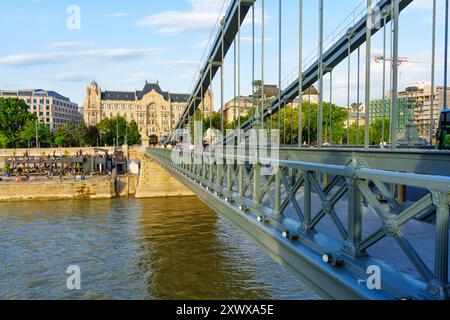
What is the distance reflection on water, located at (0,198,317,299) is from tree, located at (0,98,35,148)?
6368 cm

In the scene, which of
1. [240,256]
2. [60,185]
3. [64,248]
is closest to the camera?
[240,256]

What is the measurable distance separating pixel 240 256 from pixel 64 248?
9.03 meters

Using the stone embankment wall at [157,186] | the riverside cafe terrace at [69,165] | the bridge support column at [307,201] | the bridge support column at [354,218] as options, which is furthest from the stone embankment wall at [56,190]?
the bridge support column at [354,218]

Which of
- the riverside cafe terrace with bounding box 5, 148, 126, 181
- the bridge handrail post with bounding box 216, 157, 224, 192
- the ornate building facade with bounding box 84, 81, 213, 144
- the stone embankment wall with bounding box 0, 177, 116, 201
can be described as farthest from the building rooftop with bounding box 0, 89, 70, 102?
the bridge handrail post with bounding box 216, 157, 224, 192

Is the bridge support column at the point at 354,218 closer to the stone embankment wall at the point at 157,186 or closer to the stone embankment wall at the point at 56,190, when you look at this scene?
the stone embankment wall at the point at 157,186

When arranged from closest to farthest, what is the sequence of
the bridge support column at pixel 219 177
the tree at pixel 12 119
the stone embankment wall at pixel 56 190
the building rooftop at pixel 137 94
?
the bridge support column at pixel 219 177
the stone embankment wall at pixel 56 190
the tree at pixel 12 119
the building rooftop at pixel 137 94

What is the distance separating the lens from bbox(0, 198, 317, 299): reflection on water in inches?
581

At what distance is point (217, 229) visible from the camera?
2508cm

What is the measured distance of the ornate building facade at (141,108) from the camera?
133875mm

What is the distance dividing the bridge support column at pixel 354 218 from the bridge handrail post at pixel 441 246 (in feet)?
2.90

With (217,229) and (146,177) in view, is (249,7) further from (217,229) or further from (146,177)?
(146,177)
